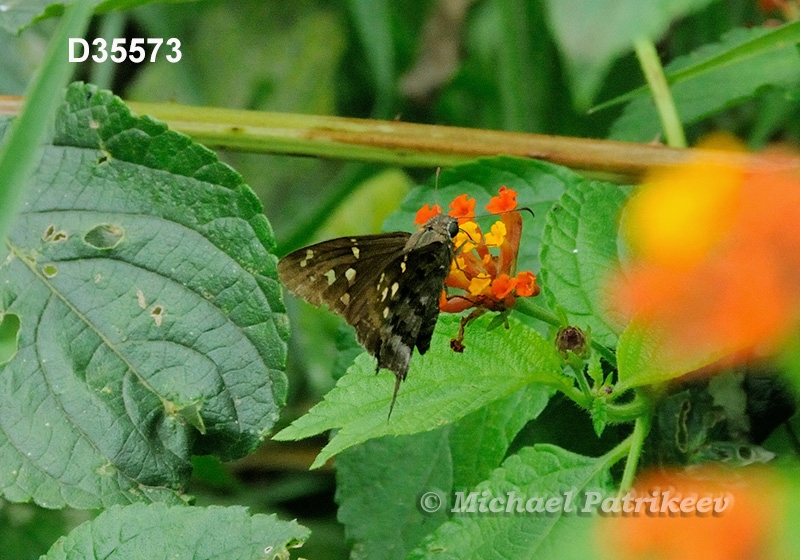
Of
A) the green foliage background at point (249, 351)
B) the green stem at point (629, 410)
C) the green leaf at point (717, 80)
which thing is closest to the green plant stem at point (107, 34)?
the green foliage background at point (249, 351)

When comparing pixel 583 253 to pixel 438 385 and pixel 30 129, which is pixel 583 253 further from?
pixel 30 129

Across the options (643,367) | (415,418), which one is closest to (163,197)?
(415,418)

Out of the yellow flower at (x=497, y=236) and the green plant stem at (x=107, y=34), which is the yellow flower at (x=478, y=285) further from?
the green plant stem at (x=107, y=34)

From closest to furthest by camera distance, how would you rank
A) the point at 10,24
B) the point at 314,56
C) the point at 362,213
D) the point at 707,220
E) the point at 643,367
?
the point at 707,220 < the point at 643,367 < the point at 10,24 < the point at 362,213 < the point at 314,56

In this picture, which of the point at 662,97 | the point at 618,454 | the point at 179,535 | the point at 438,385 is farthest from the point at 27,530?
the point at 662,97

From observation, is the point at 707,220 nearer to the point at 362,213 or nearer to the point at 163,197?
the point at 163,197

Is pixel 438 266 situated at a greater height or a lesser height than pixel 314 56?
lesser
